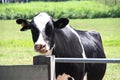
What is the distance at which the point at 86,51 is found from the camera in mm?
7168

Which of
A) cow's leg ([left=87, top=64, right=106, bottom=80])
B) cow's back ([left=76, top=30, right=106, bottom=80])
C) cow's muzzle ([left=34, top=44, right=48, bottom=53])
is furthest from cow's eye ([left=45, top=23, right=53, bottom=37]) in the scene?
cow's leg ([left=87, top=64, right=106, bottom=80])

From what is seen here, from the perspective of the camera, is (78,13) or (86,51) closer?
(86,51)

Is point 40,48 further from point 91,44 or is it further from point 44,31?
point 91,44

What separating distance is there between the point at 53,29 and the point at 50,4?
29.7 metres

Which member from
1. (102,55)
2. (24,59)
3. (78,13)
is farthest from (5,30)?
(102,55)

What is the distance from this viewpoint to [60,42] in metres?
6.57

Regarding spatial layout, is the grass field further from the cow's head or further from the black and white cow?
the cow's head

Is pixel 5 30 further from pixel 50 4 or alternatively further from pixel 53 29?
pixel 53 29

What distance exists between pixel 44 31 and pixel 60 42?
345 millimetres

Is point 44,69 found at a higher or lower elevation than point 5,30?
higher

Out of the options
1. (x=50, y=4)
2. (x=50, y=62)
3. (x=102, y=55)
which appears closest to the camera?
(x=50, y=62)

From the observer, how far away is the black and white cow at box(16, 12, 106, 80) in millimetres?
6223

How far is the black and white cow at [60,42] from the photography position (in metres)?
6.22

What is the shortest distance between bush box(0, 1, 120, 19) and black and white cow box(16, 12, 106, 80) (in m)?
24.0
